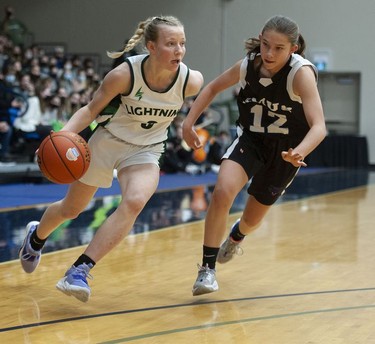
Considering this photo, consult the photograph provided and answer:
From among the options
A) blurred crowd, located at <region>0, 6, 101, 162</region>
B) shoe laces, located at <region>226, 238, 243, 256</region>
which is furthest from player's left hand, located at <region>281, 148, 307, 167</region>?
blurred crowd, located at <region>0, 6, 101, 162</region>

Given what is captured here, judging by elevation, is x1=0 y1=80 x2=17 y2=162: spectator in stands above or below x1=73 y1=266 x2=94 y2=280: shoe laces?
below

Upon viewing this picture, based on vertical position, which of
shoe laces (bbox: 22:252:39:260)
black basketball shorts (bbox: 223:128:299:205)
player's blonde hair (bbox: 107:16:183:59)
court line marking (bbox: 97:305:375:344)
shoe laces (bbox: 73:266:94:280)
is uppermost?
player's blonde hair (bbox: 107:16:183:59)

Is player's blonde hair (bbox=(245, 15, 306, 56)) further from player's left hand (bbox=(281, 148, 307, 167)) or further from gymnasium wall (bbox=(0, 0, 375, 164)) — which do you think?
gymnasium wall (bbox=(0, 0, 375, 164))

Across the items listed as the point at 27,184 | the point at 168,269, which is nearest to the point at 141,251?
the point at 168,269

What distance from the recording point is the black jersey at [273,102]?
4.95 metres

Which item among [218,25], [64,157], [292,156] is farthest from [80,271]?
[218,25]

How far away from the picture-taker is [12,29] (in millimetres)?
19969

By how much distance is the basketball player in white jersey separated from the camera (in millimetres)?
4707

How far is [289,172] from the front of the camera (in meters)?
5.27

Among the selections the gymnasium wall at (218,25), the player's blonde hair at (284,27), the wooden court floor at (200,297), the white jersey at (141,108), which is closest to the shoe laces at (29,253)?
the wooden court floor at (200,297)

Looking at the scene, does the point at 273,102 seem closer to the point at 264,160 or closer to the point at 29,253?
the point at 264,160

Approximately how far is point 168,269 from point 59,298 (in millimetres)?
1227

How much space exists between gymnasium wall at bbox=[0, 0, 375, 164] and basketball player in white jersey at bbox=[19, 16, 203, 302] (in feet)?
53.1

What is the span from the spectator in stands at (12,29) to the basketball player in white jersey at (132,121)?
1458 cm
